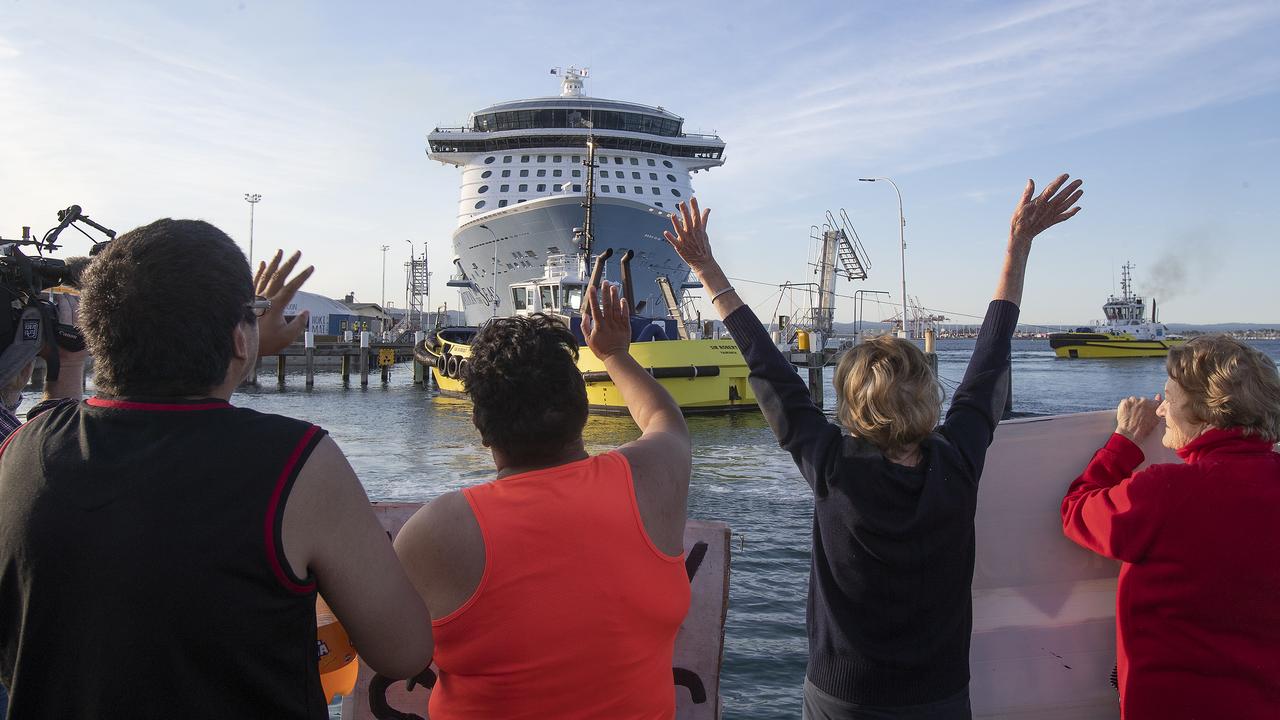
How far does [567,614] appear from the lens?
5.12 ft

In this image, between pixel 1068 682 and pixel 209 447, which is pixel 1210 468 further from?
pixel 209 447

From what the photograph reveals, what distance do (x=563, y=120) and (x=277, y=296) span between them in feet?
125

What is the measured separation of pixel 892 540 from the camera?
1.96 meters

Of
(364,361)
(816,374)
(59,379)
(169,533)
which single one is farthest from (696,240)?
(364,361)

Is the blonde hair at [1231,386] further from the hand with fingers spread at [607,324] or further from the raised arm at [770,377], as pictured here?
the hand with fingers spread at [607,324]

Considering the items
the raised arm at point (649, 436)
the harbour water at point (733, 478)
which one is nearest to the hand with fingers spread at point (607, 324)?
the raised arm at point (649, 436)

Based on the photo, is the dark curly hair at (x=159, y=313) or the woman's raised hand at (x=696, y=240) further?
the woman's raised hand at (x=696, y=240)

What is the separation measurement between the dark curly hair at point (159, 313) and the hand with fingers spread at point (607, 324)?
3.06 ft

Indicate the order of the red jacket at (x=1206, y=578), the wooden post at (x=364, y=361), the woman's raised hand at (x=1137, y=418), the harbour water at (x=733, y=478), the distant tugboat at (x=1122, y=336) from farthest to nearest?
the distant tugboat at (x=1122, y=336), the wooden post at (x=364, y=361), the harbour water at (x=733, y=478), the woman's raised hand at (x=1137, y=418), the red jacket at (x=1206, y=578)

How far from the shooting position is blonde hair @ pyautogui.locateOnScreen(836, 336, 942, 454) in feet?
6.51

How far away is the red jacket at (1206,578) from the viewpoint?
1.92m

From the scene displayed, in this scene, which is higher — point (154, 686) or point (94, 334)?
point (94, 334)

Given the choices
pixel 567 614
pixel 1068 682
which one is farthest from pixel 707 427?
pixel 567 614

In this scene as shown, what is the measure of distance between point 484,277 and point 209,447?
33462 millimetres
